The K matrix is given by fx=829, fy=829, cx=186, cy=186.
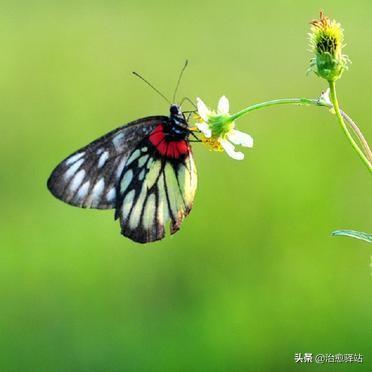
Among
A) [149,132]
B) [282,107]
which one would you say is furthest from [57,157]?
[149,132]

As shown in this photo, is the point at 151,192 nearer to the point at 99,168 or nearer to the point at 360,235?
the point at 99,168

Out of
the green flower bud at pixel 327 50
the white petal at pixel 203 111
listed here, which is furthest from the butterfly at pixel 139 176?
the green flower bud at pixel 327 50

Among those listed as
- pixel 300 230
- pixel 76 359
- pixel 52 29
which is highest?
pixel 52 29

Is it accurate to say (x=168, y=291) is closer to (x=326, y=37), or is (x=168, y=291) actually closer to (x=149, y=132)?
(x=149, y=132)

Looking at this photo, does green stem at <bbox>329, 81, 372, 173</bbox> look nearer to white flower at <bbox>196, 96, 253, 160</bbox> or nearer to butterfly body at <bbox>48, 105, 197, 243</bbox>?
white flower at <bbox>196, 96, 253, 160</bbox>

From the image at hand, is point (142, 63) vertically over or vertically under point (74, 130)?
over

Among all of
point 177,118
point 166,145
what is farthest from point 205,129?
point 166,145
